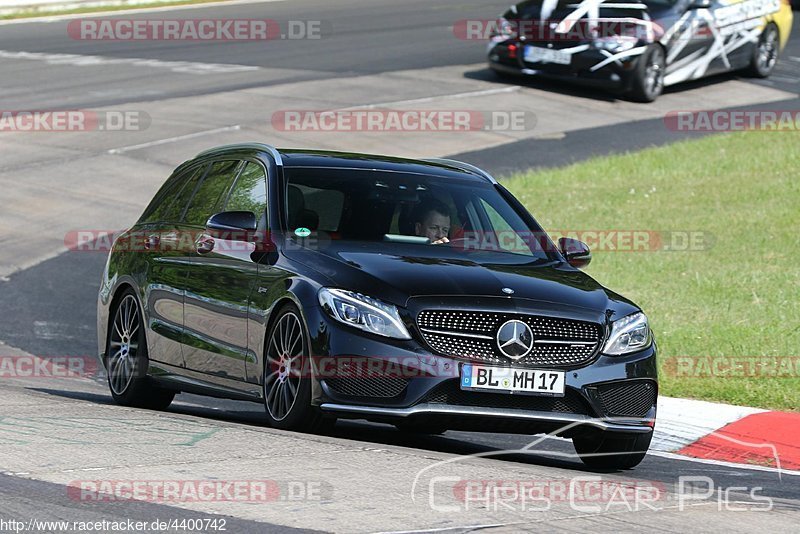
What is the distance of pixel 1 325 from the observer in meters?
14.1

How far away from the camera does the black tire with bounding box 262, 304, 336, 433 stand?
8273 millimetres

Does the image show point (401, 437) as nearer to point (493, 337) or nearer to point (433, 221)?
point (433, 221)

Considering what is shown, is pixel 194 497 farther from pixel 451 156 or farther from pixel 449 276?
pixel 451 156

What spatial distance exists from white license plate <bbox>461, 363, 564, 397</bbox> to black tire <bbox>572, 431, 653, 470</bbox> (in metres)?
0.58

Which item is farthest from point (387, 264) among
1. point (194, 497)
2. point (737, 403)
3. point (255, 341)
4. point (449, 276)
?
point (737, 403)

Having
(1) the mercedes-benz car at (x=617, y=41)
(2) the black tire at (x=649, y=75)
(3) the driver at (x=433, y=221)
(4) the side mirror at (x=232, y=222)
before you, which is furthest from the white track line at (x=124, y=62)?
(4) the side mirror at (x=232, y=222)

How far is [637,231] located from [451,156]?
4463 mm

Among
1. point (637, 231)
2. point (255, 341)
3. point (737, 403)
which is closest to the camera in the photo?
point (255, 341)

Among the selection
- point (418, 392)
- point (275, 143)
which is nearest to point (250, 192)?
point (418, 392)

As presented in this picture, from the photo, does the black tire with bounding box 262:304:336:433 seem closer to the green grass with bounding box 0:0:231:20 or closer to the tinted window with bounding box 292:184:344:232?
the tinted window with bounding box 292:184:344:232

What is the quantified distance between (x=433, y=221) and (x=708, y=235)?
850cm

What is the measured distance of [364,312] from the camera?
320 inches

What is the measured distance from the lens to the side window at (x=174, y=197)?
10.4 meters

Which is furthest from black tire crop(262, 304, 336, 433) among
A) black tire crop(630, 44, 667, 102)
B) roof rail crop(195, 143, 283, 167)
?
black tire crop(630, 44, 667, 102)
